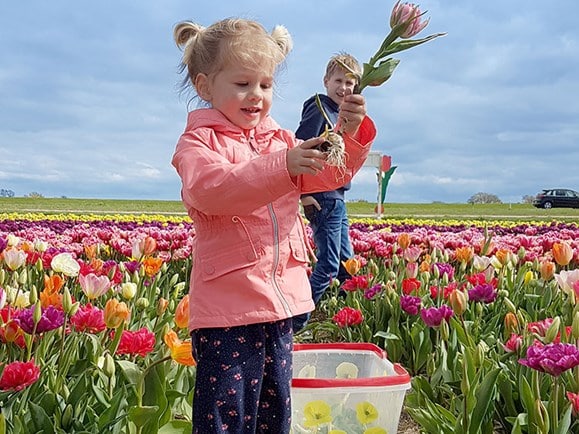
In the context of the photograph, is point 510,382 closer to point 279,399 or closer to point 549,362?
point 549,362

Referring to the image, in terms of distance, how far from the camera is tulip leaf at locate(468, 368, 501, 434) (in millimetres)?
1877

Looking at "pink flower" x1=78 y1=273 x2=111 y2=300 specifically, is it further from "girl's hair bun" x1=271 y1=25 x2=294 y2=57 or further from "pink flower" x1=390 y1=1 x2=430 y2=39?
"pink flower" x1=390 y1=1 x2=430 y2=39

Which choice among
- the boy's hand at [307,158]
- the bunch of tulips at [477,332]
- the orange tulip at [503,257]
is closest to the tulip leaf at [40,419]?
the boy's hand at [307,158]

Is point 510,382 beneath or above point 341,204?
beneath

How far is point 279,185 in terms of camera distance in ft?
5.68

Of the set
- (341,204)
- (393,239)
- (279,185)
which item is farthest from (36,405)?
(393,239)

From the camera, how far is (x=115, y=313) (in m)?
2.20

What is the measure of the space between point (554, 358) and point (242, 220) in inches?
34.2

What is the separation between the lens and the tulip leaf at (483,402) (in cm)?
188

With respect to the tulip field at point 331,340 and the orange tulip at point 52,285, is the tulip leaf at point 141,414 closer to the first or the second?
the tulip field at point 331,340

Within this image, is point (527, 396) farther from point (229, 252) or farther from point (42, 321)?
point (42, 321)

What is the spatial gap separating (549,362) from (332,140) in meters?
0.77

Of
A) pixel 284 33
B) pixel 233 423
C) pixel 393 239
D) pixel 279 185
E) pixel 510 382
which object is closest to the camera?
pixel 279 185

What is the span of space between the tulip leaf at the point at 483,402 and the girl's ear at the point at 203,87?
1091 mm
